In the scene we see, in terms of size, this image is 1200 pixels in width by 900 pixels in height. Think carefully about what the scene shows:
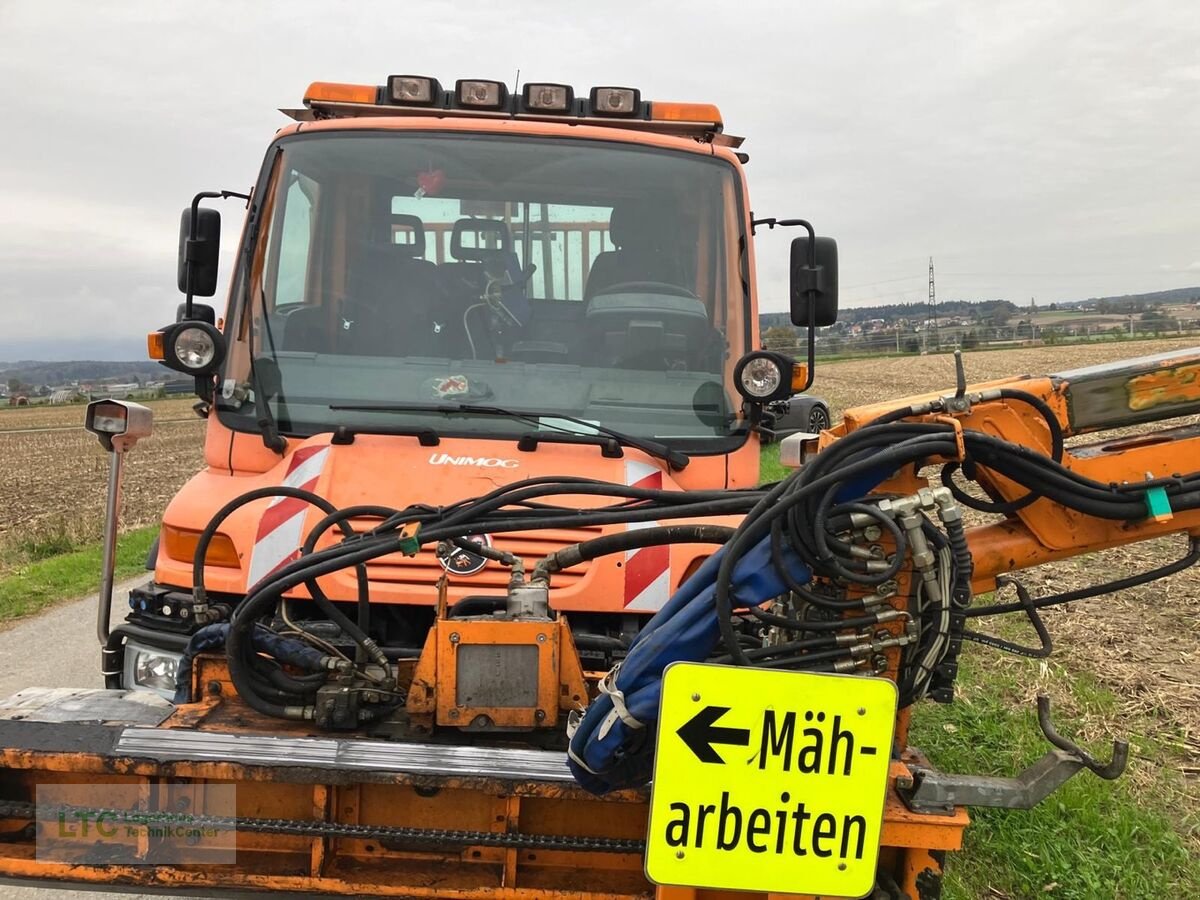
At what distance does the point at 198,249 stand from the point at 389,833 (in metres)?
2.46

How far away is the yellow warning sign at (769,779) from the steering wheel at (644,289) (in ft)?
6.45

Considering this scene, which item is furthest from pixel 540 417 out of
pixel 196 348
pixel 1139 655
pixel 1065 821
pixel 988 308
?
pixel 988 308

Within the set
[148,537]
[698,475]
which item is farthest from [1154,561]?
[148,537]

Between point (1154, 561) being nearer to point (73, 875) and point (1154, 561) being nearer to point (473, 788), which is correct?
point (473, 788)

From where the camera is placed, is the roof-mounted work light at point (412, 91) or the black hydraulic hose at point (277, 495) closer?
the black hydraulic hose at point (277, 495)

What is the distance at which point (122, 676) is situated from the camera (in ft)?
9.80

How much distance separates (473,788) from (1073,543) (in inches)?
57.5

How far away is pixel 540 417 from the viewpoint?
324 centimetres

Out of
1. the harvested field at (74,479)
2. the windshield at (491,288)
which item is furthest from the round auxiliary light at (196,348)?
the harvested field at (74,479)

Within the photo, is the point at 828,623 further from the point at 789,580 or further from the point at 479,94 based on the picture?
the point at 479,94

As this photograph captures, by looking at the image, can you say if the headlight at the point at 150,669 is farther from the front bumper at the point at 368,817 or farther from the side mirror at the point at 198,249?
the side mirror at the point at 198,249

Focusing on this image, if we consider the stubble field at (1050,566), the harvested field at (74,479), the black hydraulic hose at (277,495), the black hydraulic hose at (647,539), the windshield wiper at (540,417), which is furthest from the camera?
the harvested field at (74,479)

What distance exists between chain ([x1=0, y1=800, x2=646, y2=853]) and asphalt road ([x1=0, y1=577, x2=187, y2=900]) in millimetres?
3489

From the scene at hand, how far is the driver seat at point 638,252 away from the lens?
3.61m
